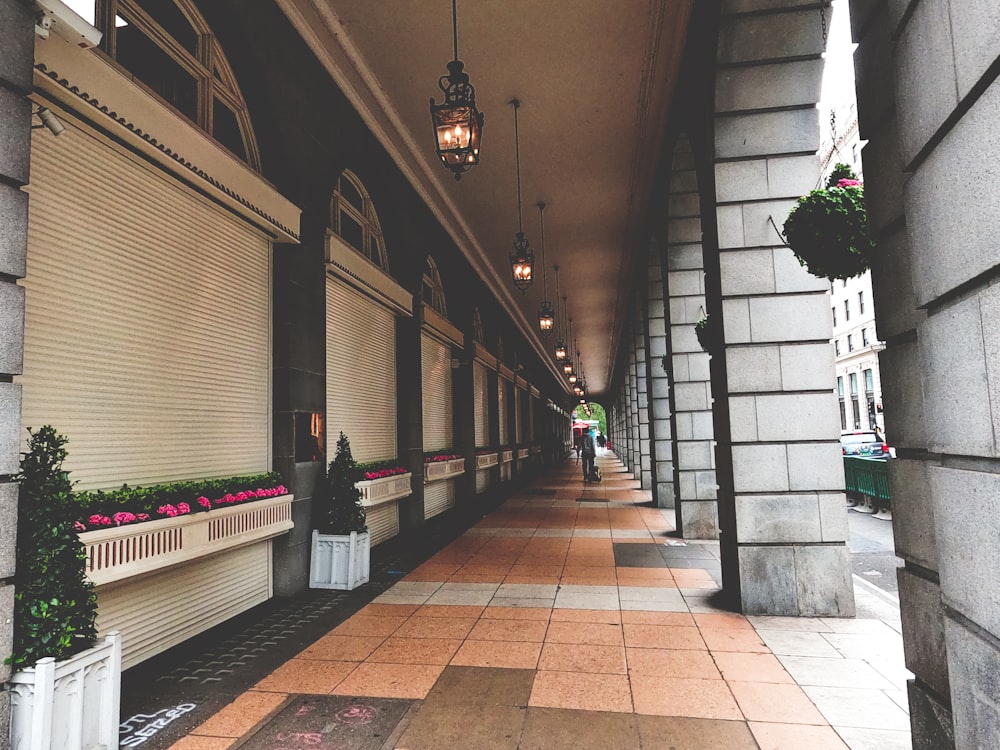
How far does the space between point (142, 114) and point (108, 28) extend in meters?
0.91

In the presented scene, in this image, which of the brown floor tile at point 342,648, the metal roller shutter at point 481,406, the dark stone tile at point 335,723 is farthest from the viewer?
the metal roller shutter at point 481,406

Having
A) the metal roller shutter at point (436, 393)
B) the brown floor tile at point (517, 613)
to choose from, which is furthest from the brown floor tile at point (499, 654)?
the metal roller shutter at point (436, 393)

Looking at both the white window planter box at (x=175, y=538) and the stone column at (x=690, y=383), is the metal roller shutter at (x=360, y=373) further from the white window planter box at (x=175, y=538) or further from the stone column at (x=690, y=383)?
the stone column at (x=690, y=383)

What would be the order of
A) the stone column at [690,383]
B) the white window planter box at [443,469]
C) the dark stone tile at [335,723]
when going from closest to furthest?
the dark stone tile at [335,723] → the stone column at [690,383] → the white window planter box at [443,469]

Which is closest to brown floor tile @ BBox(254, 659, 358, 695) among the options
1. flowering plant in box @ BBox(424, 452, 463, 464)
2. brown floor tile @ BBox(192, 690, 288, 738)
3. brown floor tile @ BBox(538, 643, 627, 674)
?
brown floor tile @ BBox(192, 690, 288, 738)

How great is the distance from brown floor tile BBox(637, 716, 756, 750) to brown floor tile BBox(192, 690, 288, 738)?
252 cm

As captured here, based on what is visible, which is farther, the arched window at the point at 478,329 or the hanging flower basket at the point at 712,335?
the arched window at the point at 478,329

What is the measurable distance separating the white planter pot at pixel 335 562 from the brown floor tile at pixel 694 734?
4429mm

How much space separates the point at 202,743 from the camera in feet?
12.5

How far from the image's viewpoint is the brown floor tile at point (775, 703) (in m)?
4.04

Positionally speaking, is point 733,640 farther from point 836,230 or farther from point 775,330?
point 836,230

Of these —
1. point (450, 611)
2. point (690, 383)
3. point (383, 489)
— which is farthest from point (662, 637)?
point (690, 383)

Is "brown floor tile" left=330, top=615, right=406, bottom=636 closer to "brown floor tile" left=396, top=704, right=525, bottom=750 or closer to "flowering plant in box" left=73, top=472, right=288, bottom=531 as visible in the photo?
"flowering plant in box" left=73, top=472, right=288, bottom=531

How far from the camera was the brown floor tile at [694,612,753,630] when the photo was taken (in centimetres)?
602
